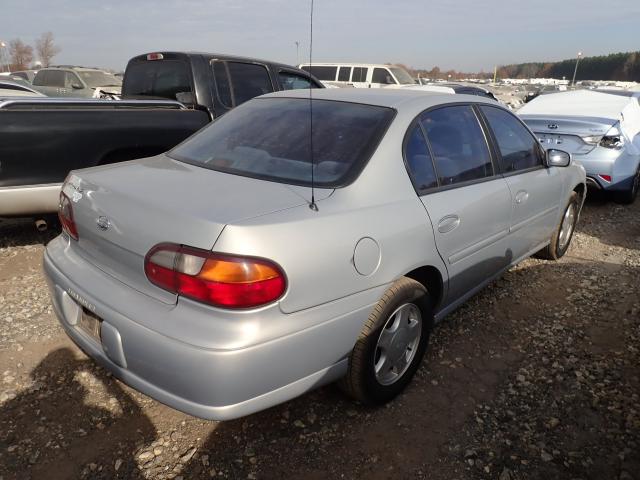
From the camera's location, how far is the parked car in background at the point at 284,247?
179 cm

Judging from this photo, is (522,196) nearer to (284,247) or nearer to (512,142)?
(512,142)

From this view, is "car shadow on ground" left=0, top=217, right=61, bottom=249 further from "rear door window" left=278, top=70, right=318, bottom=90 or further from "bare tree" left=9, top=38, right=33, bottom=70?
"bare tree" left=9, top=38, right=33, bottom=70

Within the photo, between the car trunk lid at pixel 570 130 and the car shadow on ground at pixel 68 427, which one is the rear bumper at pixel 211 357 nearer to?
the car shadow on ground at pixel 68 427

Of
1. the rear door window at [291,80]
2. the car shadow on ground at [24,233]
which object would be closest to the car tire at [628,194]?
the rear door window at [291,80]

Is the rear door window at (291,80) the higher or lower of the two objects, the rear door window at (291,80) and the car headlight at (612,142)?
the higher

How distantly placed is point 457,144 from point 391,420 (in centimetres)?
162

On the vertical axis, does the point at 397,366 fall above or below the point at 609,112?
below

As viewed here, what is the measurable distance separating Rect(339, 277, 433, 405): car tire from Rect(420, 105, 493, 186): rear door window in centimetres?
69

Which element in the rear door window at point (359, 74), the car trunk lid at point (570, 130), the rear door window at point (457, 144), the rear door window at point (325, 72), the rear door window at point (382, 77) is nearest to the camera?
the rear door window at point (457, 144)

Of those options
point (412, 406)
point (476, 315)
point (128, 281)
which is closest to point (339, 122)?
point (128, 281)

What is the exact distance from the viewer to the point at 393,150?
240cm

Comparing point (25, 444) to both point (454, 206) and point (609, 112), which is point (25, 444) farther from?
point (609, 112)

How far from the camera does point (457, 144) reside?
9.53 ft

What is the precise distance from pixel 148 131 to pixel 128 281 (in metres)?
2.48
